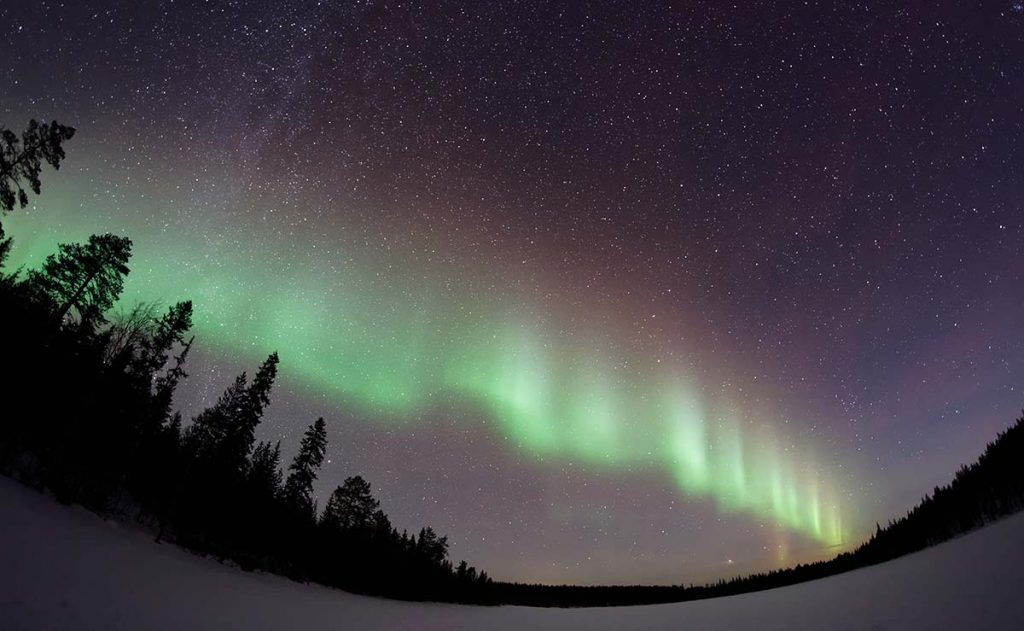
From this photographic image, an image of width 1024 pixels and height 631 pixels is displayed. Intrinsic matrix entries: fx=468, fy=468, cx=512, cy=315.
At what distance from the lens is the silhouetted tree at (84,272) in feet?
125

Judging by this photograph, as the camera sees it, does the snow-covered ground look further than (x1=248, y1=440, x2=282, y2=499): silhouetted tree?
No

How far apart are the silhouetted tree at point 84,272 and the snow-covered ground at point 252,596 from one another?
23466 millimetres

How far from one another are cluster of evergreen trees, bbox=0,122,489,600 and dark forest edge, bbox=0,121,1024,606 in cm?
12

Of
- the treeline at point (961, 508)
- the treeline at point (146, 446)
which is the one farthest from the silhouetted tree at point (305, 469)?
the treeline at point (961, 508)

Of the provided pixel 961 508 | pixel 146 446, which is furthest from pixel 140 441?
pixel 961 508

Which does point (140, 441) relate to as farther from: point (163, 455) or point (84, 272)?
point (84, 272)

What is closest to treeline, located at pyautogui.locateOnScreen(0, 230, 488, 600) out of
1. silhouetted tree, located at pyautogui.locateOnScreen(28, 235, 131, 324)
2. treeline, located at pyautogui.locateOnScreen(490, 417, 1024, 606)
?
silhouetted tree, located at pyautogui.locateOnScreen(28, 235, 131, 324)

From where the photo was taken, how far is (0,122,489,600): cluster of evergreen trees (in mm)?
27062

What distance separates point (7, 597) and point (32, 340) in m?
27.7

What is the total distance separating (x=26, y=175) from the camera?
27688 mm

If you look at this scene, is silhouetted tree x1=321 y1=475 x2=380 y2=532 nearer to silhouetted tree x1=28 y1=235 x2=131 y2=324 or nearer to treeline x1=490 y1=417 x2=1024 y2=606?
silhouetted tree x1=28 y1=235 x2=131 y2=324

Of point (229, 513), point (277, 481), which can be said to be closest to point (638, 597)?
point (277, 481)

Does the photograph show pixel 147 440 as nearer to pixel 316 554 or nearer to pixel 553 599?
pixel 316 554

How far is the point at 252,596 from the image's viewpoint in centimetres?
2347
